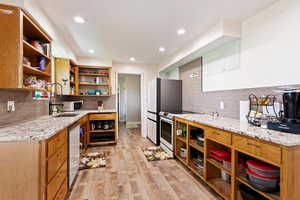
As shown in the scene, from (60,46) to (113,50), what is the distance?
115 cm

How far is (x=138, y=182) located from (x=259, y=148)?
64.3 inches

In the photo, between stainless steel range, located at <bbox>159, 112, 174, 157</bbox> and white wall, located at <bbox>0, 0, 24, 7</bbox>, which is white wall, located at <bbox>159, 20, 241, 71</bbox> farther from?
white wall, located at <bbox>0, 0, 24, 7</bbox>

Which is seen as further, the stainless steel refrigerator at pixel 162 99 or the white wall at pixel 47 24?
the stainless steel refrigerator at pixel 162 99

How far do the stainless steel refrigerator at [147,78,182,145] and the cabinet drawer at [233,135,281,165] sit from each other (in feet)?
7.23

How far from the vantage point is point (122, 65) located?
479 cm

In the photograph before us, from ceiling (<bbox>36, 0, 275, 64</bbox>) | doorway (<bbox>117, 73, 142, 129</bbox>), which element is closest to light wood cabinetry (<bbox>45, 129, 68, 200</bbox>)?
ceiling (<bbox>36, 0, 275, 64</bbox>)

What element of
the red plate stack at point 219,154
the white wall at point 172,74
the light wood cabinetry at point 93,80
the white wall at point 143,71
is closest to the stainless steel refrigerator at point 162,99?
the white wall at point 172,74

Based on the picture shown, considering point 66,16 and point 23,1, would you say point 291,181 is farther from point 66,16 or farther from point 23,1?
point 66,16

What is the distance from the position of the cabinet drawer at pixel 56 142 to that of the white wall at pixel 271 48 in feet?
8.24

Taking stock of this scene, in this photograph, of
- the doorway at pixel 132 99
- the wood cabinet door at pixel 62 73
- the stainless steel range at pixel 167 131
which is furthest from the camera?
the doorway at pixel 132 99

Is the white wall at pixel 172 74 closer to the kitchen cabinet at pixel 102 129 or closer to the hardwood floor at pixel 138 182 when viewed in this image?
the kitchen cabinet at pixel 102 129

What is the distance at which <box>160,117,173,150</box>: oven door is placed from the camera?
3120mm

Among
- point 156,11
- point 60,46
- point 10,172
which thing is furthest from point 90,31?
point 10,172

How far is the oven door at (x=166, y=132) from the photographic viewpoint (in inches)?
123
